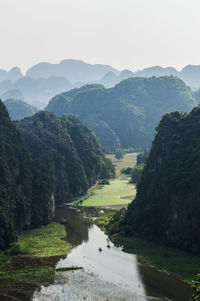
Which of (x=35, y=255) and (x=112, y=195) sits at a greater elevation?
(x=112, y=195)

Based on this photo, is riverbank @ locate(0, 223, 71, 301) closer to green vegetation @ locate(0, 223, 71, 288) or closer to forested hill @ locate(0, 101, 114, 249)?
green vegetation @ locate(0, 223, 71, 288)

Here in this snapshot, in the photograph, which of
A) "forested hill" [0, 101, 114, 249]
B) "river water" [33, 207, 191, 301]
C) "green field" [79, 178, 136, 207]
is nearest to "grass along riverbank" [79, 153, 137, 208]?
"green field" [79, 178, 136, 207]

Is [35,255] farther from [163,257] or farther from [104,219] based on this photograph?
[104,219]

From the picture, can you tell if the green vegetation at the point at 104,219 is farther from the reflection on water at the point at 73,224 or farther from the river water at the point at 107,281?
the river water at the point at 107,281

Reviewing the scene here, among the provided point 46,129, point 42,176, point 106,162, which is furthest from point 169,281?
point 106,162

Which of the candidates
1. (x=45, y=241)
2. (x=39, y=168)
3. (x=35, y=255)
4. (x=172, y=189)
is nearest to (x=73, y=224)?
(x=45, y=241)

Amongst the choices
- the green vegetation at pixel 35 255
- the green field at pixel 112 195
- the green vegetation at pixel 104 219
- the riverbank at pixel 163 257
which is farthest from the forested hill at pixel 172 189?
the green field at pixel 112 195
